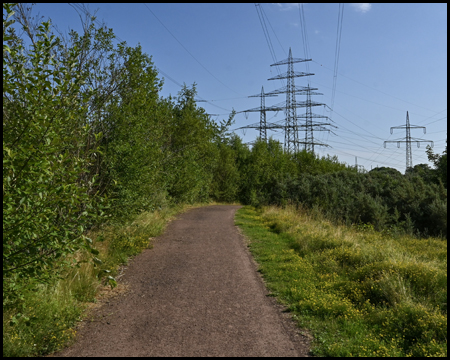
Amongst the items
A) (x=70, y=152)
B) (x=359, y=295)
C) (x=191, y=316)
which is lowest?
(x=191, y=316)

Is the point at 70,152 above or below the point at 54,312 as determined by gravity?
above

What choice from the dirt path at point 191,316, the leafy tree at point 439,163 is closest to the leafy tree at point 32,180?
the dirt path at point 191,316

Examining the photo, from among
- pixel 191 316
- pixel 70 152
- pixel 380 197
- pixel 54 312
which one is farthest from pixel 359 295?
pixel 380 197

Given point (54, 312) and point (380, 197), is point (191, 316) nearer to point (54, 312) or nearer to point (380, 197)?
point (54, 312)

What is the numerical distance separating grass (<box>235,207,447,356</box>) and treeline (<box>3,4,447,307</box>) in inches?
140

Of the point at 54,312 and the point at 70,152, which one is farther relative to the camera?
the point at 70,152

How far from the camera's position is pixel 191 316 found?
5375 millimetres

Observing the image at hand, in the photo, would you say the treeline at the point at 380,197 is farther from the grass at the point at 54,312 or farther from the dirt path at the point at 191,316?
the grass at the point at 54,312

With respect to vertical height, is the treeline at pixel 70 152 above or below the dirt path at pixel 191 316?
above

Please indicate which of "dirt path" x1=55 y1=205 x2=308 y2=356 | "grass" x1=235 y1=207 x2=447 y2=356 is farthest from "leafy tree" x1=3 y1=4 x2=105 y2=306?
"grass" x1=235 y1=207 x2=447 y2=356

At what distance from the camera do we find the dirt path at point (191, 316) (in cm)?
438

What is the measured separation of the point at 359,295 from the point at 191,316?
Answer: 2.99m

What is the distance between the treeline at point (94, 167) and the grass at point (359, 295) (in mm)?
3557

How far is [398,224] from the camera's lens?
1519 centimetres
